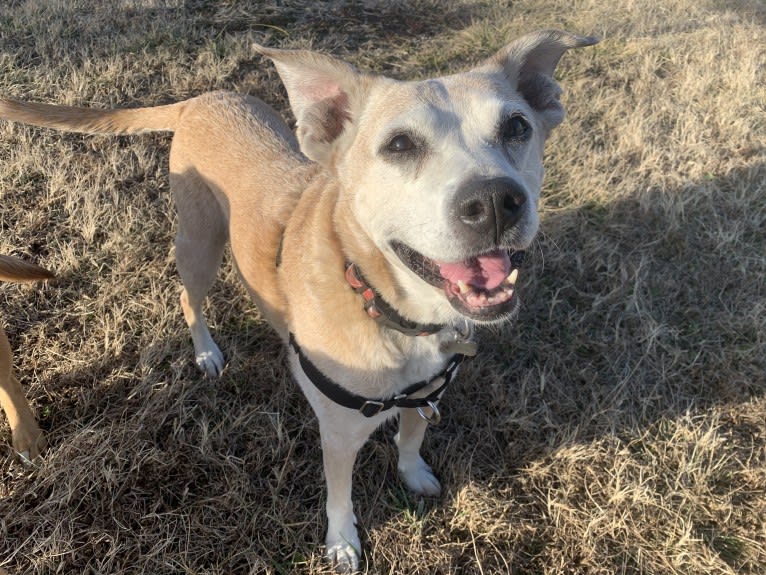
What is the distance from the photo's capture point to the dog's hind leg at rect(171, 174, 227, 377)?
2.73 meters

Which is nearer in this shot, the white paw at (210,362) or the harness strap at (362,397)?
the harness strap at (362,397)

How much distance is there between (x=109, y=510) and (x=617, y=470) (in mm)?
2452

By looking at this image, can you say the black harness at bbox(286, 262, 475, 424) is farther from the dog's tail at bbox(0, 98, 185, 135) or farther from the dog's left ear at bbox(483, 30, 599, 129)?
the dog's tail at bbox(0, 98, 185, 135)

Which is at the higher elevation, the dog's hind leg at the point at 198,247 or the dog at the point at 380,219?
the dog at the point at 380,219

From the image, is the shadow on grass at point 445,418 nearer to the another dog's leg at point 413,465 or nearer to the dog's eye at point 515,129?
the another dog's leg at point 413,465

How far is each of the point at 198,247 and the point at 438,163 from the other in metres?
1.62

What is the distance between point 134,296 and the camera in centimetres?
331

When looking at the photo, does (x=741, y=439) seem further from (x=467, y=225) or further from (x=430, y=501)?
(x=467, y=225)

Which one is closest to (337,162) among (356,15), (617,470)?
(617,470)

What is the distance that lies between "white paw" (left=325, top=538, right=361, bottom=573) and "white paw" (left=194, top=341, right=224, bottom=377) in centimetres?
118

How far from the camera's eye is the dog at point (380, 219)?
1.64 m

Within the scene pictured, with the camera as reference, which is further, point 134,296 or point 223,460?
point 134,296

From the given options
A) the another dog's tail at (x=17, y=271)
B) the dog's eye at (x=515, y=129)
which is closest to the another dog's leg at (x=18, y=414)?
the another dog's tail at (x=17, y=271)

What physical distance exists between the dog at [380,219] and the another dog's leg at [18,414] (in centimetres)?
116
